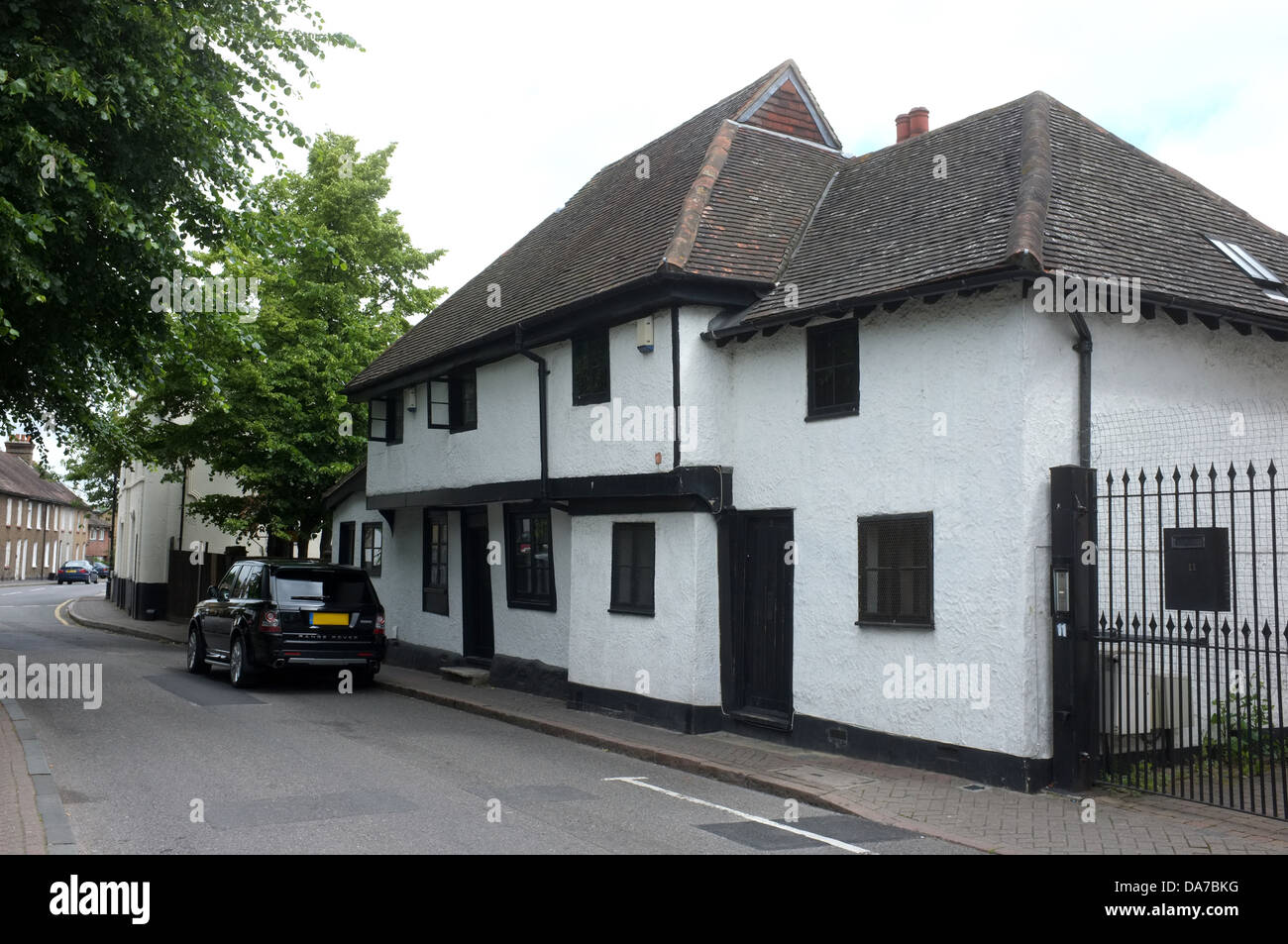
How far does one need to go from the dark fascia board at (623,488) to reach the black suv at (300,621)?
223 cm

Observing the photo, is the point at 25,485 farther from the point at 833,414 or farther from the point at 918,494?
the point at 918,494

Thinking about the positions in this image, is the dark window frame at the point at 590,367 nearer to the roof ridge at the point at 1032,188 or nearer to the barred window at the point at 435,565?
the roof ridge at the point at 1032,188

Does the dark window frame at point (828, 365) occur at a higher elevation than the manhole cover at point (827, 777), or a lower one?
higher

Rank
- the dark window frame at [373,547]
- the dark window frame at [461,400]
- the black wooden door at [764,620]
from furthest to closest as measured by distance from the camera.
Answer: the dark window frame at [373,547] < the dark window frame at [461,400] < the black wooden door at [764,620]

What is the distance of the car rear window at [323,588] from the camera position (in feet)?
49.6

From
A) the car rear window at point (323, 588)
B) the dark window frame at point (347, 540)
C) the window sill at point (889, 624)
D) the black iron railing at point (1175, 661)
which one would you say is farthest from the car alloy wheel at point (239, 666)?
the black iron railing at point (1175, 661)

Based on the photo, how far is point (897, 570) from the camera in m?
9.94

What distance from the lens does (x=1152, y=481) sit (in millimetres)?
9641

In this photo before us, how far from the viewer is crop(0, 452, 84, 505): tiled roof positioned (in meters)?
67.6

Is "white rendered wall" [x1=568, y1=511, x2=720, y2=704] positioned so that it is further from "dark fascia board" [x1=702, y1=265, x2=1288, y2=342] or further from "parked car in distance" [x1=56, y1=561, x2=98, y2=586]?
"parked car in distance" [x1=56, y1=561, x2=98, y2=586]
